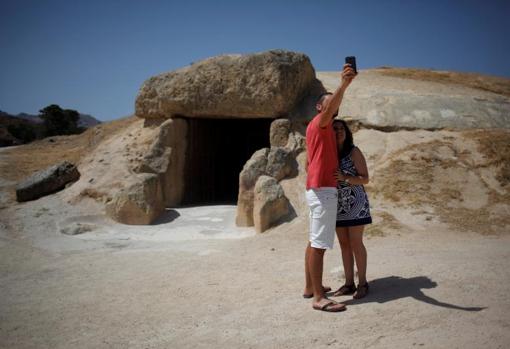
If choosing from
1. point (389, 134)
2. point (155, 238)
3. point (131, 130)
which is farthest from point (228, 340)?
point (131, 130)

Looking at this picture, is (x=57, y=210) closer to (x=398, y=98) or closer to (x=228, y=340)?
(x=228, y=340)

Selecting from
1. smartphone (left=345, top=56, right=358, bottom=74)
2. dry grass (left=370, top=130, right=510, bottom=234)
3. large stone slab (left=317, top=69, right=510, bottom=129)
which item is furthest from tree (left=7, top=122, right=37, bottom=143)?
smartphone (left=345, top=56, right=358, bottom=74)

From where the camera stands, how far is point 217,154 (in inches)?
436

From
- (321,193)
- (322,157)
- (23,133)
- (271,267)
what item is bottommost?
(271,267)

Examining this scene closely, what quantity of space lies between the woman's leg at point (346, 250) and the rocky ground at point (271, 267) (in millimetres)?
227

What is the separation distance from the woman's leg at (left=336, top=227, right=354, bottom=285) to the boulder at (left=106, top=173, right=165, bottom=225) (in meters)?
4.85

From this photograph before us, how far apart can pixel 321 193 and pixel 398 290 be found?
1.09 m

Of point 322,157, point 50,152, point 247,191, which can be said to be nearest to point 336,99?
point 322,157

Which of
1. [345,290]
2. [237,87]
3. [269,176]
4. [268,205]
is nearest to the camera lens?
[345,290]

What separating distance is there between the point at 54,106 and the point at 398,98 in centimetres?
2484

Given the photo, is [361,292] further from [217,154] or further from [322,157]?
[217,154]

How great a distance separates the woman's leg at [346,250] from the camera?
3.52 metres

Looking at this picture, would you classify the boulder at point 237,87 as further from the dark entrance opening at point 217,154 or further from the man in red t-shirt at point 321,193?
the man in red t-shirt at point 321,193

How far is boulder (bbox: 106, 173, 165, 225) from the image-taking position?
762 centimetres
